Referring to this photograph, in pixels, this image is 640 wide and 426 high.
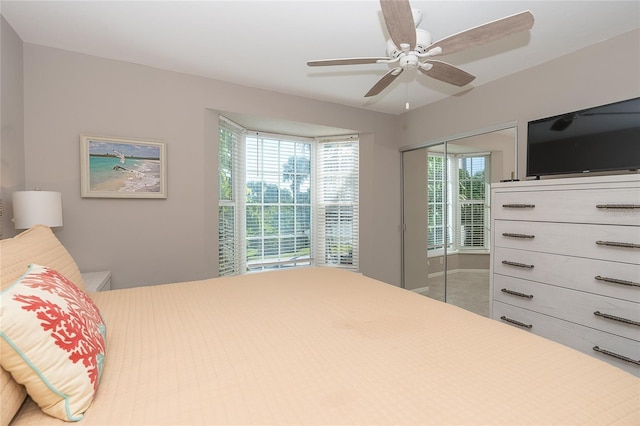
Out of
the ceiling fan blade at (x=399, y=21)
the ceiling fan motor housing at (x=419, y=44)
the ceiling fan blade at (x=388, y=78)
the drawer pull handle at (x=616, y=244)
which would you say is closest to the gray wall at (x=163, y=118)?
the drawer pull handle at (x=616, y=244)

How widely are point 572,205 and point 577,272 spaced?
44 centimetres

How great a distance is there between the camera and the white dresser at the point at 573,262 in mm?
1763

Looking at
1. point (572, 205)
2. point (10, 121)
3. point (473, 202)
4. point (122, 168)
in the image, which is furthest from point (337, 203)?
point (10, 121)

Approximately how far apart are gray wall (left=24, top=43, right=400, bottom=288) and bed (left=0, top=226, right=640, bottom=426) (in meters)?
1.21

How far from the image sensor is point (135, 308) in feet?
5.06

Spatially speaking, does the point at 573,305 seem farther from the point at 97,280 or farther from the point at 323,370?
the point at 97,280

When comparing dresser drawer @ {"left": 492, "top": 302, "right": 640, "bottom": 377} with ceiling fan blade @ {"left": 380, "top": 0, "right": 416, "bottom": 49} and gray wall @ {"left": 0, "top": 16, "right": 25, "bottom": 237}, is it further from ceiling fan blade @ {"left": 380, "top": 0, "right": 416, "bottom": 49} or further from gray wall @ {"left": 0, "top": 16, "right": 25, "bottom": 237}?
gray wall @ {"left": 0, "top": 16, "right": 25, "bottom": 237}

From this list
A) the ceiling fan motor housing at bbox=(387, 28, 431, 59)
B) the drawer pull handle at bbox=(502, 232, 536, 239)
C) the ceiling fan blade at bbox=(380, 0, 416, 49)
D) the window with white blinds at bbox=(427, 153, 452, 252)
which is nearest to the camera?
the ceiling fan blade at bbox=(380, 0, 416, 49)

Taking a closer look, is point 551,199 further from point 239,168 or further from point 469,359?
point 239,168

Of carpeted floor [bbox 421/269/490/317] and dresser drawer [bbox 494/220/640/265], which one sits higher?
dresser drawer [bbox 494/220/640/265]

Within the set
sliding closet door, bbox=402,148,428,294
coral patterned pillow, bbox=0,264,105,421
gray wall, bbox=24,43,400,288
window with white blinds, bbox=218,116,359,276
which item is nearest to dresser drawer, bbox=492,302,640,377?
sliding closet door, bbox=402,148,428,294

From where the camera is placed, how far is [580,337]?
1.96 m

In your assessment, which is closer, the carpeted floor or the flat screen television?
the flat screen television

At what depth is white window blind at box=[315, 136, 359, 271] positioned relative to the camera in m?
4.23
